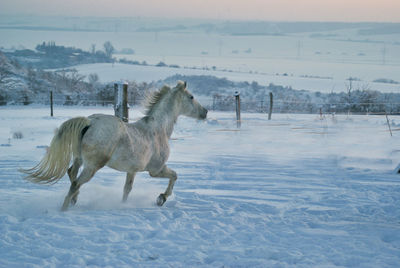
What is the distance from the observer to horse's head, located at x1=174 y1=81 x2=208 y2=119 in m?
6.04

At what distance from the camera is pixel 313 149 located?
11109mm

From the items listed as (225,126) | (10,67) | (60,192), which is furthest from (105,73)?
(60,192)

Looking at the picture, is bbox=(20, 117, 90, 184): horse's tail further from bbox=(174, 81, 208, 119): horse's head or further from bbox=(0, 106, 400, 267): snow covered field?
bbox=(174, 81, 208, 119): horse's head

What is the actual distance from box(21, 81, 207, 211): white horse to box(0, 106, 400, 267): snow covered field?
41 cm

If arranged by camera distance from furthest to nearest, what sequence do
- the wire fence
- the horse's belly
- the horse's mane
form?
the wire fence
the horse's mane
the horse's belly

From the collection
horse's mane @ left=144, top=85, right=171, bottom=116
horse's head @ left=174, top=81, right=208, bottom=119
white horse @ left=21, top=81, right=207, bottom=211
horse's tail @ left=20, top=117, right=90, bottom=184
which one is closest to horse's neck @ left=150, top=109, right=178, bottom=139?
white horse @ left=21, top=81, right=207, bottom=211

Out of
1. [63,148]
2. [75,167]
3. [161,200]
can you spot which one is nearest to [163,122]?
[161,200]

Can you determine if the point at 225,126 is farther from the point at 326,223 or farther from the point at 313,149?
the point at 326,223

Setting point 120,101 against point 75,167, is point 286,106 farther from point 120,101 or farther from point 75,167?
point 75,167

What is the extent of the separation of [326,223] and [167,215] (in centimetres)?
173

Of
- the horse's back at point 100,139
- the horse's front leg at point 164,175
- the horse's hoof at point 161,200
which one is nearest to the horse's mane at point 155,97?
the horse's front leg at point 164,175

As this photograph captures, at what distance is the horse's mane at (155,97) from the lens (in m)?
5.87

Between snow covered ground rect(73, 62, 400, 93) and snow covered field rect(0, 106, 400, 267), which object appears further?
snow covered ground rect(73, 62, 400, 93)

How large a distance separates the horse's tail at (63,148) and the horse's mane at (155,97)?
3.81 ft
